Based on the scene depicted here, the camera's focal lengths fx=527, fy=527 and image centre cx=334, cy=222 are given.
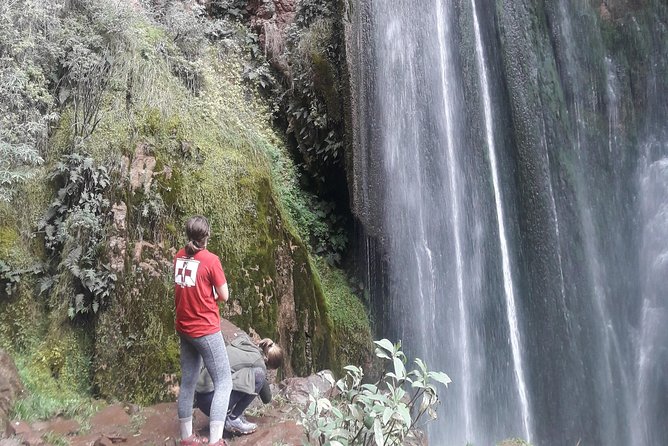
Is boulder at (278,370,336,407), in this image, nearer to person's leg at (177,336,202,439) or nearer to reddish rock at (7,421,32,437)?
person's leg at (177,336,202,439)

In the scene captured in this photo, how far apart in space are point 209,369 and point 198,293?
49 cm

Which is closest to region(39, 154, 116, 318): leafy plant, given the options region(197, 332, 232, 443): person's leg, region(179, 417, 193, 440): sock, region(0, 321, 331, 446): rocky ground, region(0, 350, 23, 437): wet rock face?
region(0, 350, 23, 437): wet rock face

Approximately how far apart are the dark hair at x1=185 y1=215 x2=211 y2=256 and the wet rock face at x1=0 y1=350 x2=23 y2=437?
1.79 meters

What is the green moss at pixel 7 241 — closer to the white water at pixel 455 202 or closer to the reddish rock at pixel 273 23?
the reddish rock at pixel 273 23

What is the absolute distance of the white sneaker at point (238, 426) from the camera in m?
3.56

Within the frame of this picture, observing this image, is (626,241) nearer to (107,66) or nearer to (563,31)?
(563,31)

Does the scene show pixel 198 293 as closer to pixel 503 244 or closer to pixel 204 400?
pixel 204 400

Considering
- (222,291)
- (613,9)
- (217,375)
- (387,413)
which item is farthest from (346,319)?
(613,9)

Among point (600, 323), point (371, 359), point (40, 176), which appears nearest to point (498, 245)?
point (600, 323)

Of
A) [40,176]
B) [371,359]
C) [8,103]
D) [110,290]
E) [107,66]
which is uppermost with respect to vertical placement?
[107,66]

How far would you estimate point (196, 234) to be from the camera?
3.19 m

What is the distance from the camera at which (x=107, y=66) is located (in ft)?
19.4

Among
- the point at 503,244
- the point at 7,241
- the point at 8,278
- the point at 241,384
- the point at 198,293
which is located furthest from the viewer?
the point at 503,244

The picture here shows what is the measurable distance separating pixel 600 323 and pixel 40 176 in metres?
→ 8.17
